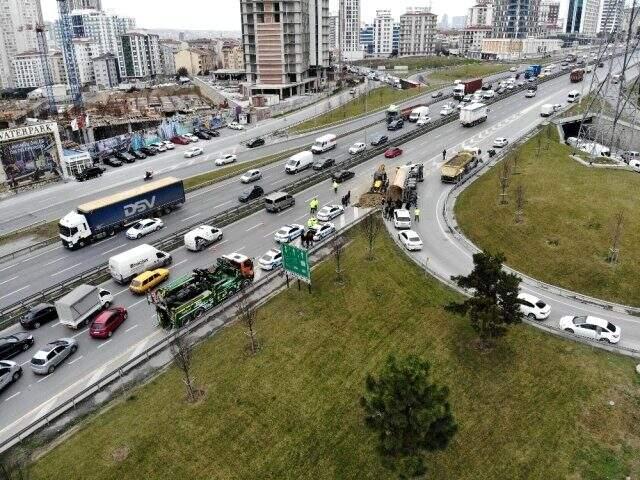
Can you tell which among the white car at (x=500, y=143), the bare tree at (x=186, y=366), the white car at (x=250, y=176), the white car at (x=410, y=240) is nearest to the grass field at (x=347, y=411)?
the bare tree at (x=186, y=366)

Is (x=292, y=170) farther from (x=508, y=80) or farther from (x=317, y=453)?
(x=508, y=80)

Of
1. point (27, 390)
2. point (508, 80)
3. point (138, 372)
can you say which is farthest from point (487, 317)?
point (508, 80)

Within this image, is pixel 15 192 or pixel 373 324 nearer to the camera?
pixel 373 324

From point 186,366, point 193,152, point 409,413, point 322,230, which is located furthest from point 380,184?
point 409,413

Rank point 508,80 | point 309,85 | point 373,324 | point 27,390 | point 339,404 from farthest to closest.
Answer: point 309,85 < point 508,80 < point 373,324 < point 27,390 < point 339,404

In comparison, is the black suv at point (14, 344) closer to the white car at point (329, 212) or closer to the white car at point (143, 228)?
the white car at point (143, 228)

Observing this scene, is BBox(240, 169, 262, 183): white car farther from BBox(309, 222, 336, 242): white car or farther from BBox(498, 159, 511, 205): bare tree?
BBox(498, 159, 511, 205): bare tree
